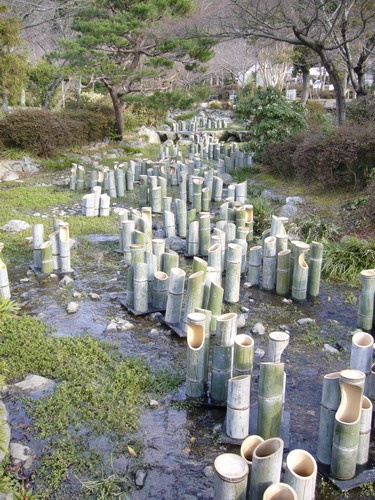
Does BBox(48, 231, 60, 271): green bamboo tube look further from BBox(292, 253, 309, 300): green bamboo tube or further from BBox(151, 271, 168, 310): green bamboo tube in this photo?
BBox(292, 253, 309, 300): green bamboo tube

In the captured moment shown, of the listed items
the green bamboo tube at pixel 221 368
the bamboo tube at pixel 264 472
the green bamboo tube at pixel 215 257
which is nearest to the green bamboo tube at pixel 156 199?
the green bamboo tube at pixel 215 257

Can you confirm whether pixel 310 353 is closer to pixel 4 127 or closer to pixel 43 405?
pixel 43 405

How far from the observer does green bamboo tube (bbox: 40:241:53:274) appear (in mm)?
6992

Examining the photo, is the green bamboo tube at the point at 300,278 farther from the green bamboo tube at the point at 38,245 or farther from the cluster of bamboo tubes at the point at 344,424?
the green bamboo tube at the point at 38,245

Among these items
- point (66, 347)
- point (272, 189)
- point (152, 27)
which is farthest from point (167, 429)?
point (152, 27)

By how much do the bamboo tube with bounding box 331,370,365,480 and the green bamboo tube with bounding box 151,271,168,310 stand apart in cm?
292

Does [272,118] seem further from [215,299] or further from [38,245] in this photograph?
[215,299]

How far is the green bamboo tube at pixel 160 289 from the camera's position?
19.4 feet

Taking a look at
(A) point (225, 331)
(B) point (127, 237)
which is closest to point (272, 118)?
(B) point (127, 237)

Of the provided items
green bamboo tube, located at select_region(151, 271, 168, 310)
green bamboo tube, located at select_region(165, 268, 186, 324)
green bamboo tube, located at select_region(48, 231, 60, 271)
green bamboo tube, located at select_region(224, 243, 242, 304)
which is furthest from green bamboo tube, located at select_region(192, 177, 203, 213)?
green bamboo tube, located at select_region(165, 268, 186, 324)

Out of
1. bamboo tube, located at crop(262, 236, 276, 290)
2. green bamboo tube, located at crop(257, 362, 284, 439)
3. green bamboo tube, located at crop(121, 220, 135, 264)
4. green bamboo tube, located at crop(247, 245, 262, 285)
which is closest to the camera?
green bamboo tube, located at crop(257, 362, 284, 439)

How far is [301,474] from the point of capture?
116 inches

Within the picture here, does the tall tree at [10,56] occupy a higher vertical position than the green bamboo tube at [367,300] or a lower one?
higher

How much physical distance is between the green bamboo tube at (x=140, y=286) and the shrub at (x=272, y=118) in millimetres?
7993
